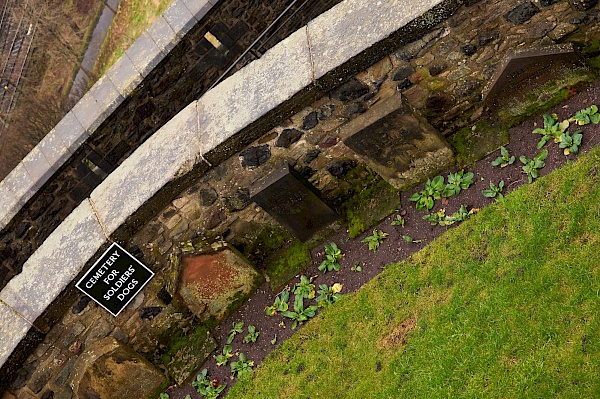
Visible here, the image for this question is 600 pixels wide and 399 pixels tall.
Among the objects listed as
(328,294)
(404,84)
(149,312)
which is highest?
(404,84)

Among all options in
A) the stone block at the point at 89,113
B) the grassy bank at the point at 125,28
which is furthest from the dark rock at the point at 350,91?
the grassy bank at the point at 125,28

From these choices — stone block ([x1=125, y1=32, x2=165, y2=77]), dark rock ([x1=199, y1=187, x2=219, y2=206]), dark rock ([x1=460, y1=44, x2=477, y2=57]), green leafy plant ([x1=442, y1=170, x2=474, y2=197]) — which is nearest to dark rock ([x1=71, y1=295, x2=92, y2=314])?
dark rock ([x1=199, y1=187, x2=219, y2=206])

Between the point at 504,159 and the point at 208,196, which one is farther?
the point at 208,196

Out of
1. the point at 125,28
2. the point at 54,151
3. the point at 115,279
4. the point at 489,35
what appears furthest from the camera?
the point at 125,28

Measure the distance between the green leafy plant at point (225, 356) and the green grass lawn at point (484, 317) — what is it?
0.44 metres

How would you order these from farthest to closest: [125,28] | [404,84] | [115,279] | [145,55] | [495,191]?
[125,28] → [145,55] → [115,279] → [404,84] → [495,191]

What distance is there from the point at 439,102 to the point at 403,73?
35 centimetres

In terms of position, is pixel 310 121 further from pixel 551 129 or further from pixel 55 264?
pixel 55 264

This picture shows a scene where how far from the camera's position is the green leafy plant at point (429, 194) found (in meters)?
4.56

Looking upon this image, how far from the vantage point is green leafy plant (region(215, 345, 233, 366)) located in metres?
5.07

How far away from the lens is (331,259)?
488 cm

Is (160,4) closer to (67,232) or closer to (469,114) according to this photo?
(67,232)

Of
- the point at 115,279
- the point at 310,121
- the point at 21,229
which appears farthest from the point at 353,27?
the point at 21,229

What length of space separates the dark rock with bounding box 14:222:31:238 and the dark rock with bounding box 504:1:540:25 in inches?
199
